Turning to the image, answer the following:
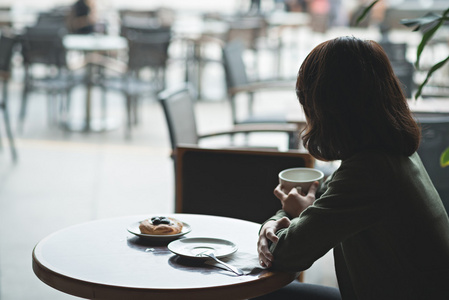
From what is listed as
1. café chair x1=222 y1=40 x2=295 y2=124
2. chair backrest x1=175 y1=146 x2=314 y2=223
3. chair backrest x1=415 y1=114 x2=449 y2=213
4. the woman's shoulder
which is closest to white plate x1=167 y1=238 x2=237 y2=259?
the woman's shoulder

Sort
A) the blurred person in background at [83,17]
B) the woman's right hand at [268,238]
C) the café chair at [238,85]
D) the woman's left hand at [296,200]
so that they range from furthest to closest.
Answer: the blurred person in background at [83,17], the café chair at [238,85], the woman's left hand at [296,200], the woman's right hand at [268,238]

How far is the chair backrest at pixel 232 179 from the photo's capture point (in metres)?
2.46

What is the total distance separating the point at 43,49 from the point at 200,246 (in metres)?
5.61

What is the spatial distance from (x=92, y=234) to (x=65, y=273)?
301 mm

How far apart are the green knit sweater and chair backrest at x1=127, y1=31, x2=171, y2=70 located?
564 centimetres

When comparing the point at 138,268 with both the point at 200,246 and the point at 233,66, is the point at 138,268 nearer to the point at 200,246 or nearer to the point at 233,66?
the point at 200,246

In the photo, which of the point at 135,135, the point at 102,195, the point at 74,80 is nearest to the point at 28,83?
the point at 74,80

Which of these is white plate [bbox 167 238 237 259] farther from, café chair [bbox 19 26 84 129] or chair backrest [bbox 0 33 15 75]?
café chair [bbox 19 26 84 129]

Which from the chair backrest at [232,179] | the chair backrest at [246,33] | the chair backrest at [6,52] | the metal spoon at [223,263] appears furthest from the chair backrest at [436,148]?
the chair backrest at [246,33]

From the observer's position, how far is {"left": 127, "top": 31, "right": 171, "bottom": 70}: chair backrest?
6.94 m

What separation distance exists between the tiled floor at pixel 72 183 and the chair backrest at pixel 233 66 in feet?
2.83

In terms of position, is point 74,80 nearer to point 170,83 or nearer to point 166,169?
point 166,169

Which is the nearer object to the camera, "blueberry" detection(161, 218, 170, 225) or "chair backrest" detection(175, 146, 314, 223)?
"blueberry" detection(161, 218, 170, 225)

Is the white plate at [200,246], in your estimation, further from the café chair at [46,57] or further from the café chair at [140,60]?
the café chair at [46,57]
